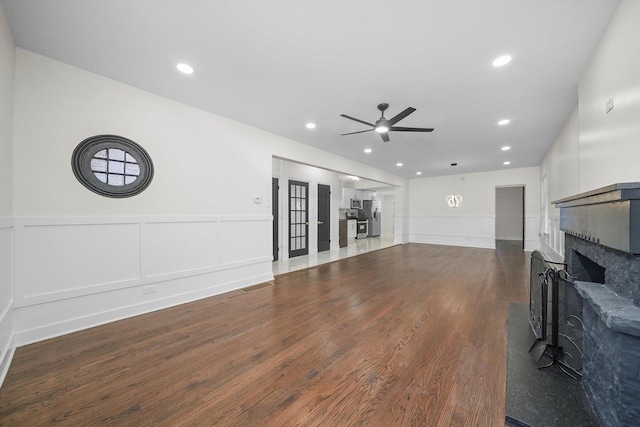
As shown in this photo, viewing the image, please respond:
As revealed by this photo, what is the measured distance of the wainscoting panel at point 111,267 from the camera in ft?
7.51

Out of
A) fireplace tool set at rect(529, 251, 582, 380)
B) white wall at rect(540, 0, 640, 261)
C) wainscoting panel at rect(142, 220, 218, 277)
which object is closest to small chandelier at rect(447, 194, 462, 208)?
white wall at rect(540, 0, 640, 261)

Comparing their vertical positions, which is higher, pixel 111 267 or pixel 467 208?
pixel 467 208

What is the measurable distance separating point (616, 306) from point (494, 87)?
8.31 ft

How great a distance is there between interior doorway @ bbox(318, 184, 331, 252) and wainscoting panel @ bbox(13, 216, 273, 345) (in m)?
3.76

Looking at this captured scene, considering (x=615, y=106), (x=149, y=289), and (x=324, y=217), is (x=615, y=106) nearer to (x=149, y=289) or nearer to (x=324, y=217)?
(x=149, y=289)

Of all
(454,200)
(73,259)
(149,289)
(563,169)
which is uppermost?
(563,169)

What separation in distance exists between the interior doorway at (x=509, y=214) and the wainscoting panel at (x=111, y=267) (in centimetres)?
1127

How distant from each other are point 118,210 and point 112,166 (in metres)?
0.50

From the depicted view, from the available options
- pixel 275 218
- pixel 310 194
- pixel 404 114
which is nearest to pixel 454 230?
pixel 310 194

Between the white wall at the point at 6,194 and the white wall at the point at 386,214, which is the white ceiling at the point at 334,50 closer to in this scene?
the white wall at the point at 6,194

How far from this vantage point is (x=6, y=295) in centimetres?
203

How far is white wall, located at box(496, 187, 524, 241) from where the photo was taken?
1023 cm

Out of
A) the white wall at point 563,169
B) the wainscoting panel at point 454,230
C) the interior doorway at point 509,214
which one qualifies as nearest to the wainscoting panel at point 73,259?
the white wall at point 563,169

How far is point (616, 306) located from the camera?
4.14 feet
